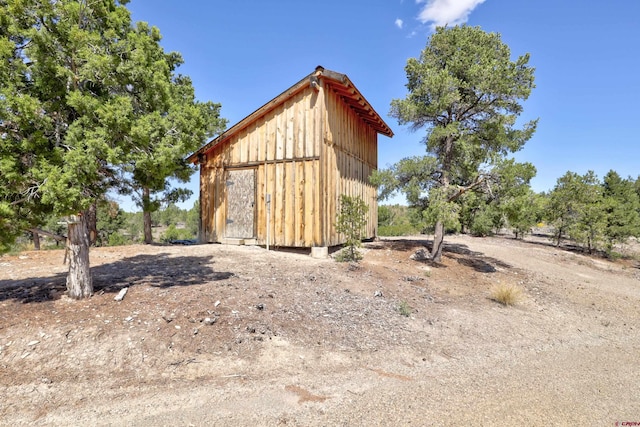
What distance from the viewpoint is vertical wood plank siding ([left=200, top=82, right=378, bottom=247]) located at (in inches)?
415

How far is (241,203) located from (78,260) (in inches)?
262

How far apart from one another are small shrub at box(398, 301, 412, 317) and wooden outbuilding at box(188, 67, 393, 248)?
419 cm

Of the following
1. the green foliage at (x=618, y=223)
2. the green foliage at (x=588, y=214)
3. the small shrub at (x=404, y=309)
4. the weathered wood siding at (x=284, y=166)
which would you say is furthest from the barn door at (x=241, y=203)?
the green foliage at (x=618, y=223)

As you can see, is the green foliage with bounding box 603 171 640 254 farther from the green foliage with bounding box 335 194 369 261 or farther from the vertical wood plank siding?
the green foliage with bounding box 335 194 369 261

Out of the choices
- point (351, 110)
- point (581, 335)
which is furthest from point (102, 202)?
point (351, 110)

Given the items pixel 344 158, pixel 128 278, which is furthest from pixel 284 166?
pixel 128 278

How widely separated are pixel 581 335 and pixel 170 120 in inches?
339

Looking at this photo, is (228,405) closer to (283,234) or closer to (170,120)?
(170,120)

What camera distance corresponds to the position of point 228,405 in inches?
129

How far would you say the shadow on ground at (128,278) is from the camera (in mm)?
5828

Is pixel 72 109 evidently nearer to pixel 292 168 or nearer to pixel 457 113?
pixel 292 168

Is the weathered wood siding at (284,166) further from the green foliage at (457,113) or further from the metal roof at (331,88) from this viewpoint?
the green foliage at (457,113)

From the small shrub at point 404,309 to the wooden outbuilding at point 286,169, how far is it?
4.19 metres

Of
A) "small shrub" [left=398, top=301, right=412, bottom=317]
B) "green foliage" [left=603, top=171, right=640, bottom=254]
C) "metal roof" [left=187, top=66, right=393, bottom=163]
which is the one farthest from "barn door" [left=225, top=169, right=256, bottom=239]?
"green foliage" [left=603, top=171, right=640, bottom=254]
